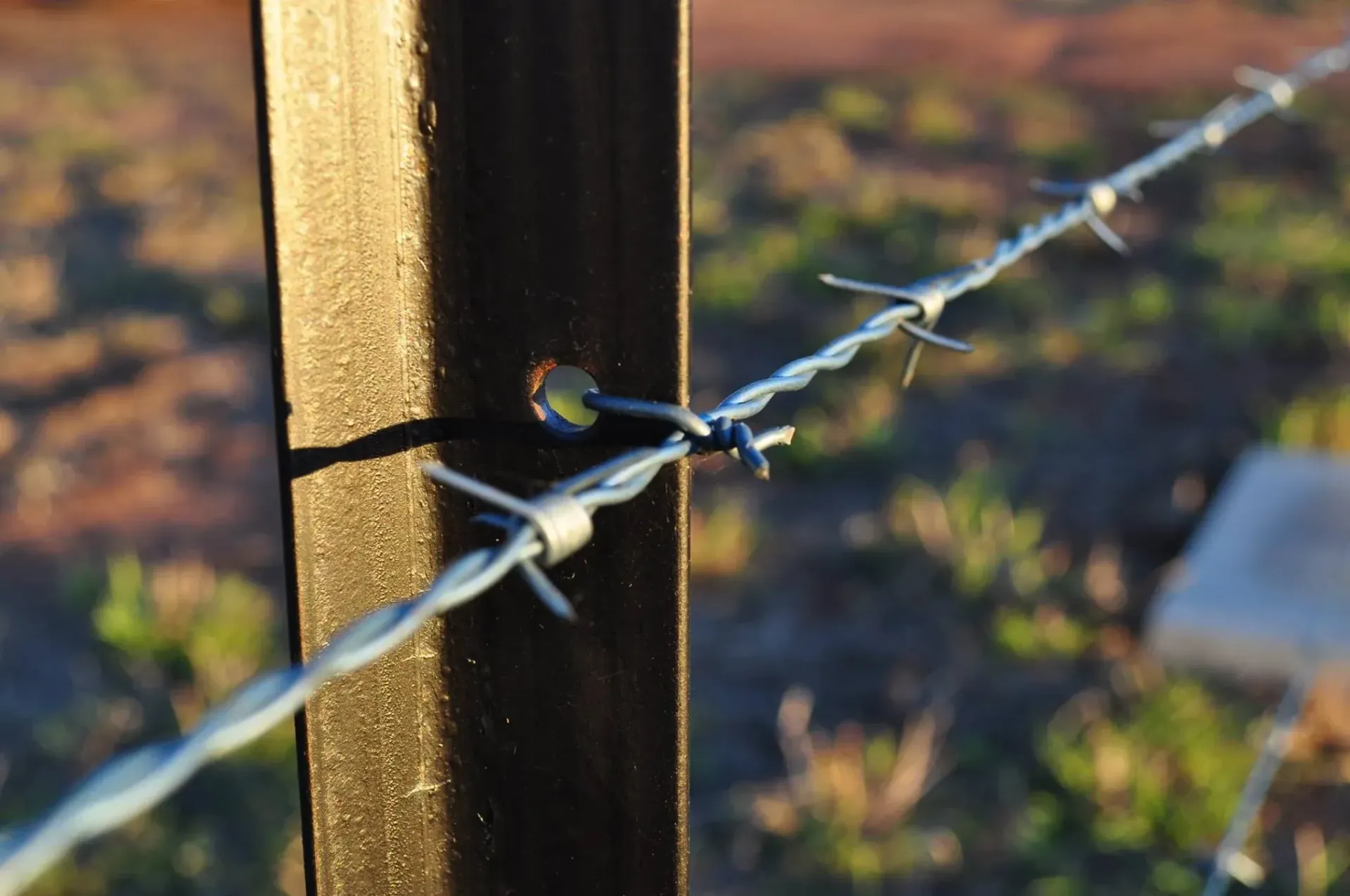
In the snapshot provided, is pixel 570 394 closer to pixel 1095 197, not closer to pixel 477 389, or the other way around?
pixel 1095 197

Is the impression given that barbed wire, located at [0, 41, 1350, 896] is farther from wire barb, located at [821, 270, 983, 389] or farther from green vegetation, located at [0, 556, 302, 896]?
green vegetation, located at [0, 556, 302, 896]

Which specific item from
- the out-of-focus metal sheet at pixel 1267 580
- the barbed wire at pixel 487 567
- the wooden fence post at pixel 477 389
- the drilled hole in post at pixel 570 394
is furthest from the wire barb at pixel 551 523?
the out-of-focus metal sheet at pixel 1267 580

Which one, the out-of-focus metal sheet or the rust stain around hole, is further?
the out-of-focus metal sheet

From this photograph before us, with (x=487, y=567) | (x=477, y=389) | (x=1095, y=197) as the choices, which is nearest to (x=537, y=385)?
(x=477, y=389)

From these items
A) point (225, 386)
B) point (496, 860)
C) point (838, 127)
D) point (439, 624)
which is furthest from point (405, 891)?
point (838, 127)

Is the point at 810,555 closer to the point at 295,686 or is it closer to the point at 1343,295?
the point at 1343,295

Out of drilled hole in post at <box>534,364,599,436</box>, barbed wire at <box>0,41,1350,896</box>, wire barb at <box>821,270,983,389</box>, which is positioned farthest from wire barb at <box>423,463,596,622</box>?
drilled hole in post at <box>534,364,599,436</box>
